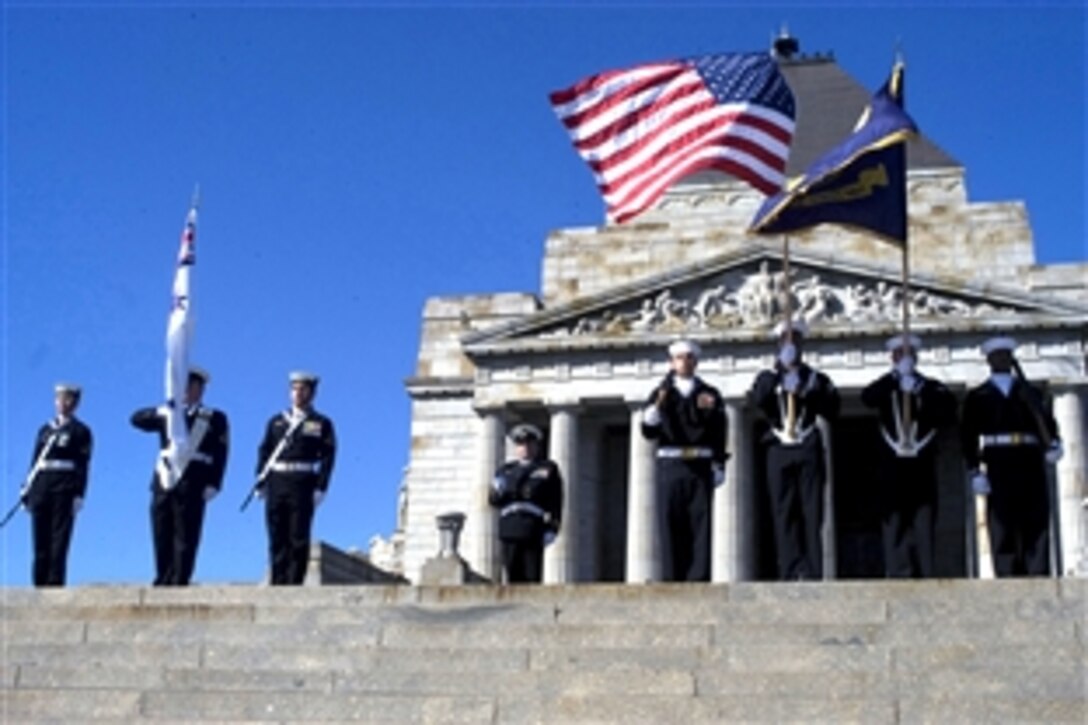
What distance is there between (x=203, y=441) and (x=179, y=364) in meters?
0.77

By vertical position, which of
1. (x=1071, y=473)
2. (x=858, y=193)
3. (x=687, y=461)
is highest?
(x=1071, y=473)

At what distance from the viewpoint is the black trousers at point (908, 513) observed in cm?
1247

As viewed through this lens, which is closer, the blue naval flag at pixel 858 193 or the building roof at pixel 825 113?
the blue naval flag at pixel 858 193

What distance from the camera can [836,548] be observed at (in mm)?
31453

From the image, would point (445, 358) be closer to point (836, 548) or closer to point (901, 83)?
point (836, 548)

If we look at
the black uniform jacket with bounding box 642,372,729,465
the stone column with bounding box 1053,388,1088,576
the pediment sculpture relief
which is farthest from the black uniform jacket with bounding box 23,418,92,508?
the stone column with bounding box 1053,388,1088,576

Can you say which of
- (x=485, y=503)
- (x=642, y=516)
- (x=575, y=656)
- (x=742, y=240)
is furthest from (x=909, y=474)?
(x=742, y=240)

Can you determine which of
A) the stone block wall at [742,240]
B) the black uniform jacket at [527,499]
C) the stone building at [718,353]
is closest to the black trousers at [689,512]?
the black uniform jacket at [527,499]

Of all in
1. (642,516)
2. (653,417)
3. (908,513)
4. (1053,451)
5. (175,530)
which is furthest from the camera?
(642,516)

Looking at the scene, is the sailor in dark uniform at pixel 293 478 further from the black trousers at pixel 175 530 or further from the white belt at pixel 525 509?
the white belt at pixel 525 509

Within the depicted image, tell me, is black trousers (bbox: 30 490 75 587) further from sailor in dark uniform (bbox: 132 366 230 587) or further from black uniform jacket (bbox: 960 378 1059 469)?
black uniform jacket (bbox: 960 378 1059 469)

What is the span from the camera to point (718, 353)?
1219 inches

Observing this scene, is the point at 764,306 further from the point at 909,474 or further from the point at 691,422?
the point at 909,474

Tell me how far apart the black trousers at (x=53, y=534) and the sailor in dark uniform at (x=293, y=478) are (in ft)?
6.28
